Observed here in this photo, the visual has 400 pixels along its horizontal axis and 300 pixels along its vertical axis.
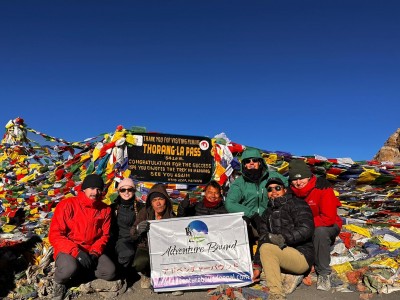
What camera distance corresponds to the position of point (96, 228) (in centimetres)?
543

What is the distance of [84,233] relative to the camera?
5316 mm

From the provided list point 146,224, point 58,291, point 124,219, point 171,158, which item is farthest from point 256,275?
point 171,158

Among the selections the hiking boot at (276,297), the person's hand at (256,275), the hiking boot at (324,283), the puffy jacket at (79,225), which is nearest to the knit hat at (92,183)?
the puffy jacket at (79,225)

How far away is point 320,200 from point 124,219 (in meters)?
3.17

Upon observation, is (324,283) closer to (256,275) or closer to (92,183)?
(256,275)

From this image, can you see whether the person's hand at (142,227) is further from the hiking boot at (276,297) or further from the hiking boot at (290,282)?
the hiking boot at (290,282)

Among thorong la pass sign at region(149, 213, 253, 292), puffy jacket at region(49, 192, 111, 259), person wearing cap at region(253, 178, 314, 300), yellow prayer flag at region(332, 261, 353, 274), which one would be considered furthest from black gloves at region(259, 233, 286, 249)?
puffy jacket at region(49, 192, 111, 259)

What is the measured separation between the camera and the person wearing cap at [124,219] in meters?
5.76

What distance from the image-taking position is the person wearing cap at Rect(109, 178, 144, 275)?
18.9 feet

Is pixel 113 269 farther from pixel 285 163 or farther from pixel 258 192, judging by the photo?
pixel 285 163

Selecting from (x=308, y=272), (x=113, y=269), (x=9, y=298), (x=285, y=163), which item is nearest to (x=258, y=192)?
(x=308, y=272)

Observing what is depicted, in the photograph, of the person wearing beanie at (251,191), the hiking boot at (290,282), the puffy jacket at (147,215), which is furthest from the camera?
the person wearing beanie at (251,191)

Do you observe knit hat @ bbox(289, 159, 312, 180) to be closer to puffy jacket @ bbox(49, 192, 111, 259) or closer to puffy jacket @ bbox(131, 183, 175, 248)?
puffy jacket @ bbox(131, 183, 175, 248)

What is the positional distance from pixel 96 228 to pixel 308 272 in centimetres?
331
